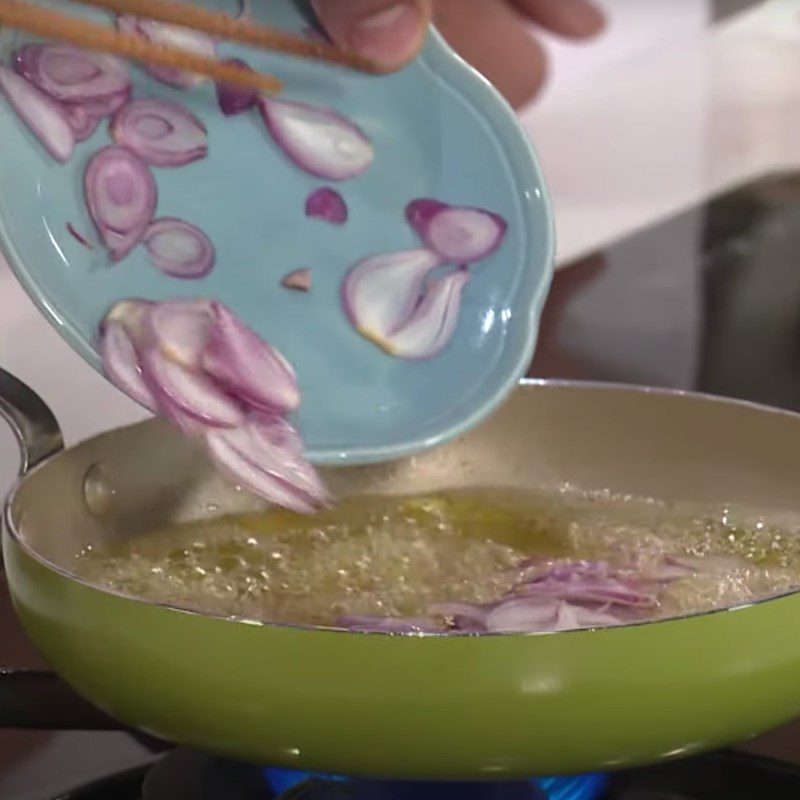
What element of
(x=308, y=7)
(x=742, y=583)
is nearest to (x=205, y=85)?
(x=308, y=7)

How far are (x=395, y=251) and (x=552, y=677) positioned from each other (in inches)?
9.8

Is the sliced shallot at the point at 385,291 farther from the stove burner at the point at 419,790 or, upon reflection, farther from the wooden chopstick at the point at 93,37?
the stove burner at the point at 419,790

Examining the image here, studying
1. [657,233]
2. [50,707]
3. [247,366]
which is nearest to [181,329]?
[247,366]

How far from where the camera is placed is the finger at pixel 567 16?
36.6 inches

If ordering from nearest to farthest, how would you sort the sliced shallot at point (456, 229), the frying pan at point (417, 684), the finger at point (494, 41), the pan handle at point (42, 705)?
the frying pan at point (417, 684), the pan handle at point (42, 705), the sliced shallot at point (456, 229), the finger at point (494, 41)

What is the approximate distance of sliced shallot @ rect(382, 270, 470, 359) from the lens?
0.54 meters

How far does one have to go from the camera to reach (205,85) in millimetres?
503

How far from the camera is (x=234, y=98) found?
510 mm

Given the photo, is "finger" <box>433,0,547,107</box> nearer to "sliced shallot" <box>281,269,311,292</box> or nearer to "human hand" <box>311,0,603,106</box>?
"human hand" <box>311,0,603,106</box>

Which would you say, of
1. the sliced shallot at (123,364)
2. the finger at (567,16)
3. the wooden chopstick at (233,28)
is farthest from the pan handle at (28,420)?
the finger at (567,16)

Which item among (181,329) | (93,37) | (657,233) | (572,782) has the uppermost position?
(93,37)

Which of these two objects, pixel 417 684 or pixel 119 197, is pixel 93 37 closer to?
pixel 119 197

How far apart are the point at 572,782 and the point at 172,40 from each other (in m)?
0.28

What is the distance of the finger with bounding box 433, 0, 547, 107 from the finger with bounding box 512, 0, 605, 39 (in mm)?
13
